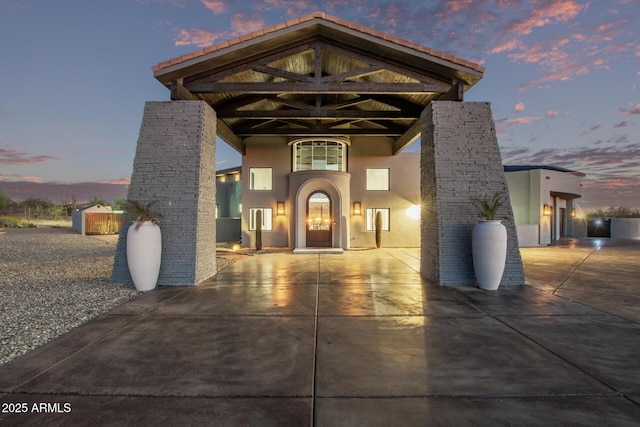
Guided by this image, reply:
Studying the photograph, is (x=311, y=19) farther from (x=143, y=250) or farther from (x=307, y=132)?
(x=143, y=250)

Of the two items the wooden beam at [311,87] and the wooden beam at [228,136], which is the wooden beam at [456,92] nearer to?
the wooden beam at [311,87]

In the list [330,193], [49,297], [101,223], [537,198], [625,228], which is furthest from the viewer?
[625,228]

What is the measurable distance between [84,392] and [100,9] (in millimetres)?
10038

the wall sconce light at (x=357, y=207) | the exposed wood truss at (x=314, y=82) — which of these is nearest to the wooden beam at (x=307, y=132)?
the exposed wood truss at (x=314, y=82)

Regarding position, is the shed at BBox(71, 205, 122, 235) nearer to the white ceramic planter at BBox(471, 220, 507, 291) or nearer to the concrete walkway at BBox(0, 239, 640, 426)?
the concrete walkway at BBox(0, 239, 640, 426)

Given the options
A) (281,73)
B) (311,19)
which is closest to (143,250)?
(281,73)

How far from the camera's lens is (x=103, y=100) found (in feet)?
47.1

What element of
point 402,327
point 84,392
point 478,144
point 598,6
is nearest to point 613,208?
point 598,6

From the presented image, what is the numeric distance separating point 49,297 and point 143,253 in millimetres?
1514

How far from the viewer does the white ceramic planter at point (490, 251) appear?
569cm

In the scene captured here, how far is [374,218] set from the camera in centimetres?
1367

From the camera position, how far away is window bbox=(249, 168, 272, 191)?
527 inches

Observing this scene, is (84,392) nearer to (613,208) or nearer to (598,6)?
(598,6)

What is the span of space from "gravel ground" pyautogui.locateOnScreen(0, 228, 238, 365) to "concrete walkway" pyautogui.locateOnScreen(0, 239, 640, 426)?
295 mm
